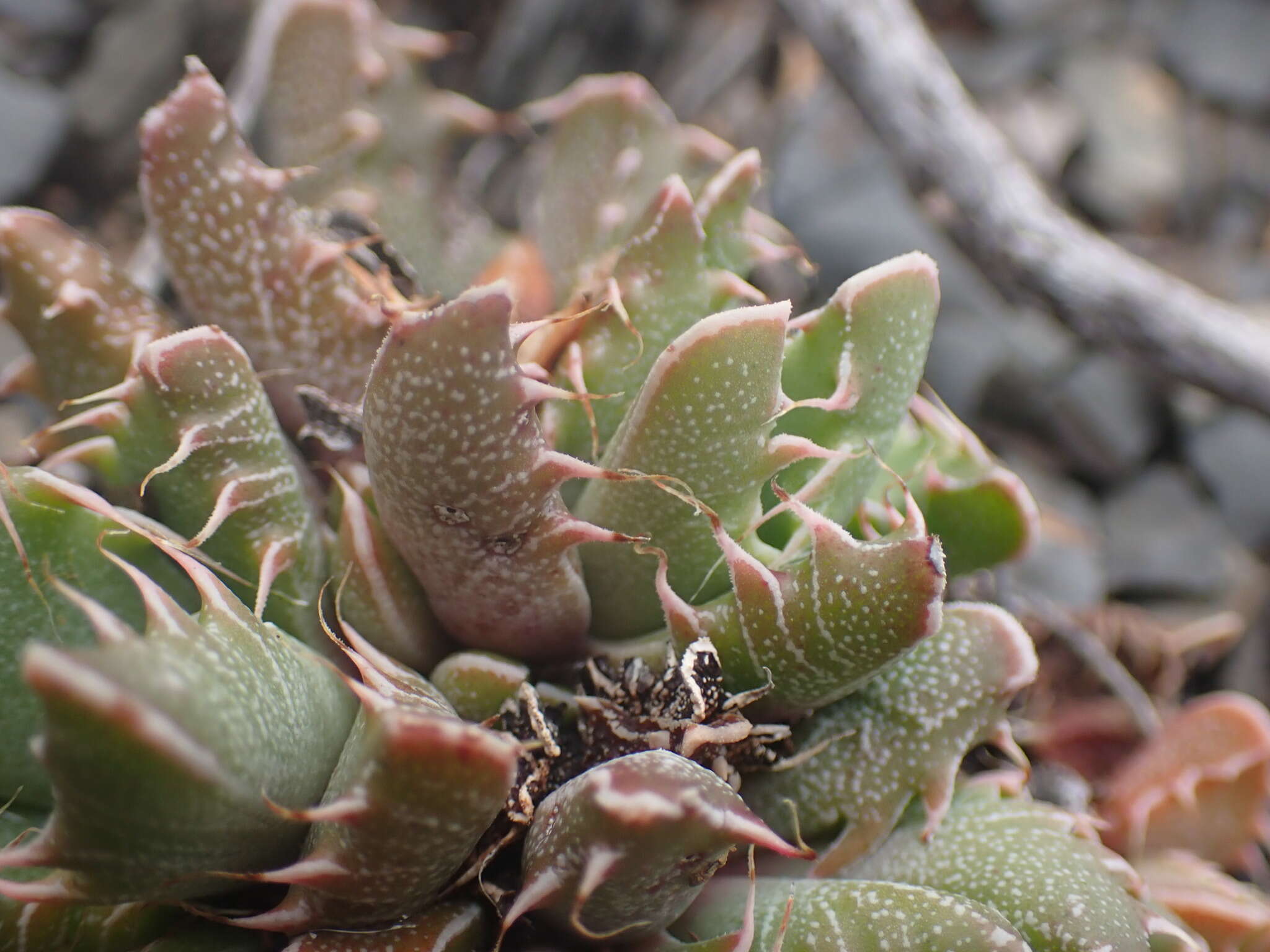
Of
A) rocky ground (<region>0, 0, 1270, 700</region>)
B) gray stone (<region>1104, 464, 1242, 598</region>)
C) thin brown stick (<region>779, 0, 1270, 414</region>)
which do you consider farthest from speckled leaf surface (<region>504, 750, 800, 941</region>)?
gray stone (<region>1104, 464, 1242, 598</region>)

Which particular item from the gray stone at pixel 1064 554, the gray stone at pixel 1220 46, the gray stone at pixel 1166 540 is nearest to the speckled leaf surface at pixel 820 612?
the gray stone at pixel 1064 554

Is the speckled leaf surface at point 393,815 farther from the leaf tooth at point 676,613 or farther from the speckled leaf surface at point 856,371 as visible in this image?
the speckled leaf surface at point 856,371

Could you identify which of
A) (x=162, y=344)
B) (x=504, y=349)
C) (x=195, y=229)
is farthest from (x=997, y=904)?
(x=195, y=229)

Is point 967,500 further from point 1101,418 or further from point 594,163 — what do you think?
point 1101,418

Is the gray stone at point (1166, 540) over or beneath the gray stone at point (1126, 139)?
beneath

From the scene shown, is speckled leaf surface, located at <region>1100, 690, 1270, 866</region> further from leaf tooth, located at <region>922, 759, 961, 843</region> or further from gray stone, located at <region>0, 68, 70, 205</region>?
gray stone, located at <region>0, 68, 70, 205</region>

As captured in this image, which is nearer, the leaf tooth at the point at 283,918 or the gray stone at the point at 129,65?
the leaf tooth at the point at 283,918
